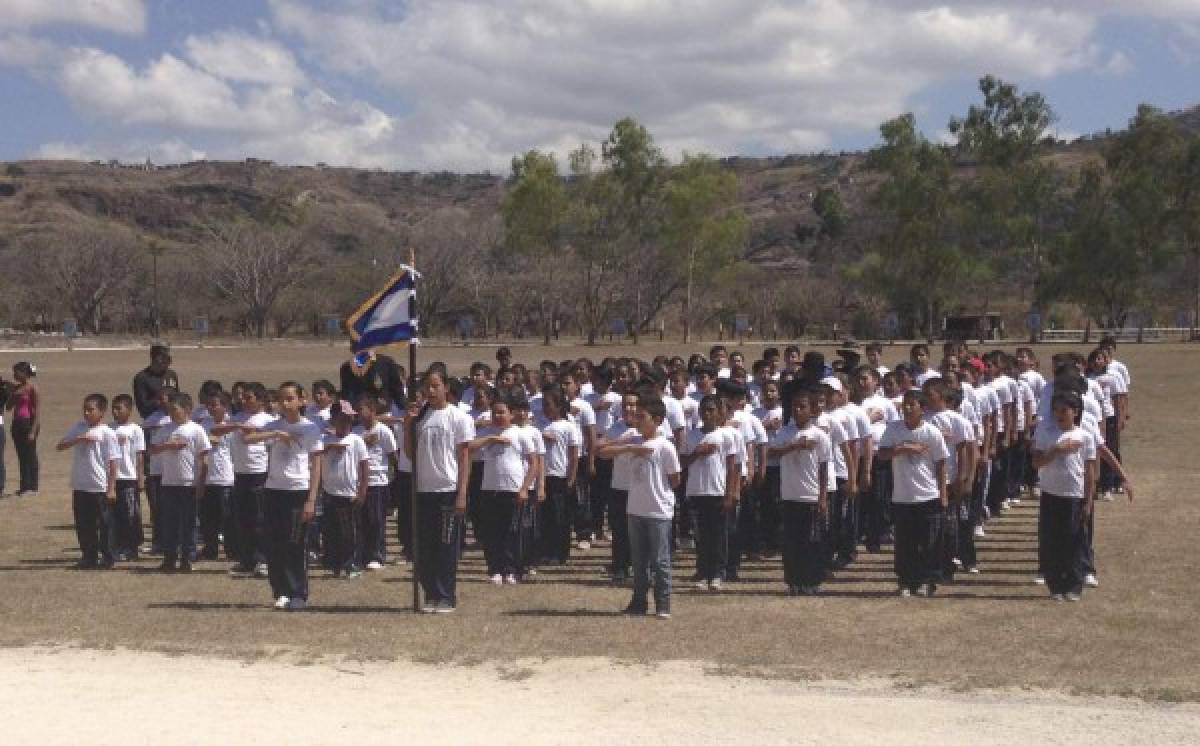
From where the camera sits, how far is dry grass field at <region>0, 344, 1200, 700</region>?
806 cm

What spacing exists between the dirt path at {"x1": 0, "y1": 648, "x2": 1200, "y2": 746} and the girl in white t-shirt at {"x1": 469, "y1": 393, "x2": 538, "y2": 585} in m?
2.77

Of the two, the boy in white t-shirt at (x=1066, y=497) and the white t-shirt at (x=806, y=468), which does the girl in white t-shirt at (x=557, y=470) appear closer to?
the white t-shirt at (x=806, y=468)

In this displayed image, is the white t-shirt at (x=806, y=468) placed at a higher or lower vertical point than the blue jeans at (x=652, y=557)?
higher

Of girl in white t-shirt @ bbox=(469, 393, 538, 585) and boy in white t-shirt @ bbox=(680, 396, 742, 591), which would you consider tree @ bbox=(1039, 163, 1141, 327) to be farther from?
girl in white t-shirt @ bbox=(469, 393, 538, 585)

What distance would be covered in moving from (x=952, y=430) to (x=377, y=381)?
5821mm

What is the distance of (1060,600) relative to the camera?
979 cm

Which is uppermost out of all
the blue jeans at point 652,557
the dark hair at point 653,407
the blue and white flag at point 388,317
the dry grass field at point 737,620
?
the blue and white flag at point 388,317

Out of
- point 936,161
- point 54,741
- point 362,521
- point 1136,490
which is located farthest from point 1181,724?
point 936,161

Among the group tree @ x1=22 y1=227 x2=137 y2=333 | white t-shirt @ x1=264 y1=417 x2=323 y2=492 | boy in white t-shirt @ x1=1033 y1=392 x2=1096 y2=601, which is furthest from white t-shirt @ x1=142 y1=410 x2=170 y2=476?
tree @ x1=22 y1=227 x2=137 y2=333

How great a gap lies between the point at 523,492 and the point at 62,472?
1171 cm

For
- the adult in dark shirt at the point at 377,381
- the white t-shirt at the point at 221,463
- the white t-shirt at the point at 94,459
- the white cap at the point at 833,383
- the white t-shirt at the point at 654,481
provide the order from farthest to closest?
the adult in dark shirt at the point at 377,381, the white t-shirt at the point at 221,463, the white t-shirt at the point at 94,459, the white cap at the point at 833,383, the white t-shirt at the point at 654,481

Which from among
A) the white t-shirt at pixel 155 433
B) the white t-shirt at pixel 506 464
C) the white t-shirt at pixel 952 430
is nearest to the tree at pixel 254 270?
the white t-shirt at pixel 155 433

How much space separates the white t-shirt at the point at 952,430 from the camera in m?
10.4

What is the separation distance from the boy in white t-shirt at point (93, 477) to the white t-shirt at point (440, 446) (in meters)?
3.57
